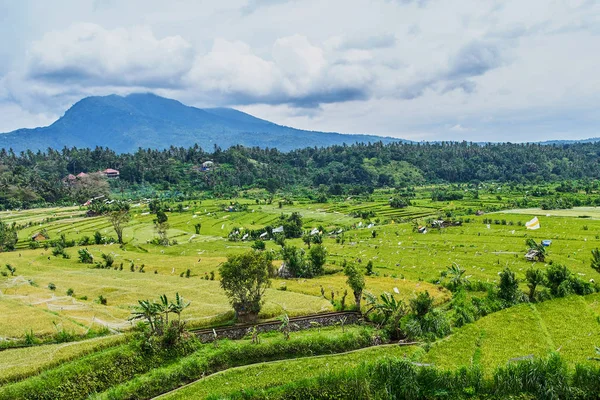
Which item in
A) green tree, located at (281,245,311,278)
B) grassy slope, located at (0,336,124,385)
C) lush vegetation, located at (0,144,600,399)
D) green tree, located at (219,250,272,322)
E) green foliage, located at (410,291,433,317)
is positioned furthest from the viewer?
green tree, located at (281,245,311,278)

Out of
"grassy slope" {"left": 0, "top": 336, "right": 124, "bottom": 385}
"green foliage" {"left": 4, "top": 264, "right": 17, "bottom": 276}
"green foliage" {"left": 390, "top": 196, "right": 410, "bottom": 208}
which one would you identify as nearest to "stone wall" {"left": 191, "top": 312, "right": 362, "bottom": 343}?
"grassy slope" {"left": 0, "top": 336, "right": 124, "bottom": 385}

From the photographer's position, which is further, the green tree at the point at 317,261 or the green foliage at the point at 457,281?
the green tree at the point at 317,261

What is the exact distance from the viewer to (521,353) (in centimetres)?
3017

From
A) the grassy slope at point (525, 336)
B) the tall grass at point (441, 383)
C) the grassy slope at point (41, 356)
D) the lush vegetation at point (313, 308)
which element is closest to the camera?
the tall grass at point (441, 383)

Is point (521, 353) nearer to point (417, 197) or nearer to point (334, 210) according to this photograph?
point (334, 210)

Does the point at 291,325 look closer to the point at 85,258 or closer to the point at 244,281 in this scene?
the point at 244,281

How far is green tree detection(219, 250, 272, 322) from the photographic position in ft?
123

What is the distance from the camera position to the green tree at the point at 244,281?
37.6m

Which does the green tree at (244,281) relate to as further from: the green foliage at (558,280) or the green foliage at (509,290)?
the green foliage at (558,280)

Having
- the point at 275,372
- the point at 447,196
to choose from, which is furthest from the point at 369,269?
the point at 447,196

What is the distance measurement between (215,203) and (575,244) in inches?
3878

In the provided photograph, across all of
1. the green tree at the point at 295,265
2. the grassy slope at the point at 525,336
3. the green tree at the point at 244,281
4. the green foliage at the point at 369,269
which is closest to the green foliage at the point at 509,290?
the grassy slope at the point at 525,336

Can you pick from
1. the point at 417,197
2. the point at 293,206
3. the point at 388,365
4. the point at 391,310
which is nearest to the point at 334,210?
the point at 293,206

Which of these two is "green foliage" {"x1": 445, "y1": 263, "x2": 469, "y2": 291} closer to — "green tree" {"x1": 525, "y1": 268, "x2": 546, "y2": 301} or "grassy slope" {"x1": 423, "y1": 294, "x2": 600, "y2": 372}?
"green tree" {"x1": 525, "y1": 268, "x2": 546, "y2": 301}
